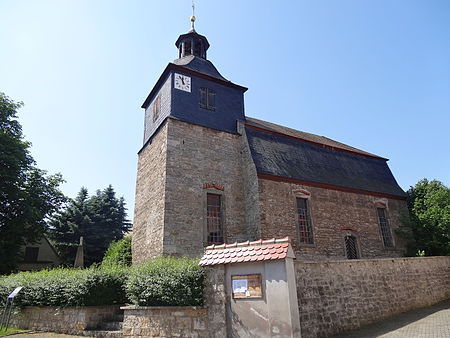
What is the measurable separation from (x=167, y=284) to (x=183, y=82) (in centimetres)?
1053

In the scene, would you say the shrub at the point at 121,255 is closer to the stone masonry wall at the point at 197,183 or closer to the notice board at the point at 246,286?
the stone masonry wall at the point at 197,183

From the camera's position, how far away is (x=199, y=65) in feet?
54.9

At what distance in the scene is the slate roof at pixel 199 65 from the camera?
16206 millimetres

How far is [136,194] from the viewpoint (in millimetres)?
16125

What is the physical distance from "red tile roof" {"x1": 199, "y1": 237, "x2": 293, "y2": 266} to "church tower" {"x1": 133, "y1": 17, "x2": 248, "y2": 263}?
17.2 feet

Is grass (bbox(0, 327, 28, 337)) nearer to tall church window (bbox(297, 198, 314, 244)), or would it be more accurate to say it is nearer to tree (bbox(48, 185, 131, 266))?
tall church window (bbox(297, 198, 314, 244))

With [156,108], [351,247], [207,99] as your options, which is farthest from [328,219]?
[156,108]

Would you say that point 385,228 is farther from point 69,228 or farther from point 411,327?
point 69,228

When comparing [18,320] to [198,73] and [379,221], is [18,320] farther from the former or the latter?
[379,221]

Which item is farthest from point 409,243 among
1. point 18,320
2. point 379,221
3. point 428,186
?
point 18,320

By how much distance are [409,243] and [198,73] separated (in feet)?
51.5

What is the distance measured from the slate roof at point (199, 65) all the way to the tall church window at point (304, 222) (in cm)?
805

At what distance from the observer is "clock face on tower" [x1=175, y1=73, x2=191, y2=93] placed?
48.9ft

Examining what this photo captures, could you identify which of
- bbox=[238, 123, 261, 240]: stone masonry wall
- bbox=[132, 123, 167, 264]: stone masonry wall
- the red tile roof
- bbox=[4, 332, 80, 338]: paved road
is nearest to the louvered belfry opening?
bbox=[238, 123, 261, 240]: stone masonry wall
